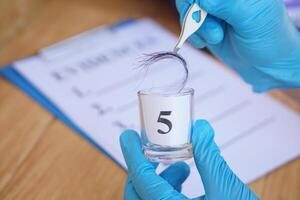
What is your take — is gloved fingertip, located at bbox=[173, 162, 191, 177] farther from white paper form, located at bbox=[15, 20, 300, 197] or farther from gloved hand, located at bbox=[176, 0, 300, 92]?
gloved hand, located at bbox=[176, 0, 300, 92]

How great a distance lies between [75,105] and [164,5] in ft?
1.54

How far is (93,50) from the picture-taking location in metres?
0.92

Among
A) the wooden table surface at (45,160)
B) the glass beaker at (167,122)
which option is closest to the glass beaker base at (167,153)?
the glass beaker at (167,122)

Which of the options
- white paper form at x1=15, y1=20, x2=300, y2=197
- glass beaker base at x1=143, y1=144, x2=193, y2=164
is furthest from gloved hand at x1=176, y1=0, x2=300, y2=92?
glass beaker base at x1=143, y1=144, x2=193, y2=164

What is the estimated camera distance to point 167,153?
1.70 ft

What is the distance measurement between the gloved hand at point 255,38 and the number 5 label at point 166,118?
0.14m

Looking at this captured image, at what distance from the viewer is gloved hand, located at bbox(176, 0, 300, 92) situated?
1.88 feet

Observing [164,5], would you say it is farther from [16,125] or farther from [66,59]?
[16,125]

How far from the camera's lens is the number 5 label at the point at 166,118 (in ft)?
1.57

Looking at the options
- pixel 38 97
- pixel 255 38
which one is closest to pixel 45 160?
pixel 38 97

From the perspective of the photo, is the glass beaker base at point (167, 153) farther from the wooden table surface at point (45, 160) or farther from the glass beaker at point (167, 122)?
the wooden table surface at point (45, 160)

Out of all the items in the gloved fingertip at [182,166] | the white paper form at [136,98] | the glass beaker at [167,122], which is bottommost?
the white paper form at [136,98]

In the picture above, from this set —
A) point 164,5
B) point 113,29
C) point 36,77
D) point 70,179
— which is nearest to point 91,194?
point 70,179

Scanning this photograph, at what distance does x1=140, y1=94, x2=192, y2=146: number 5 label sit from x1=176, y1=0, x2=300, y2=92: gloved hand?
14 cm
